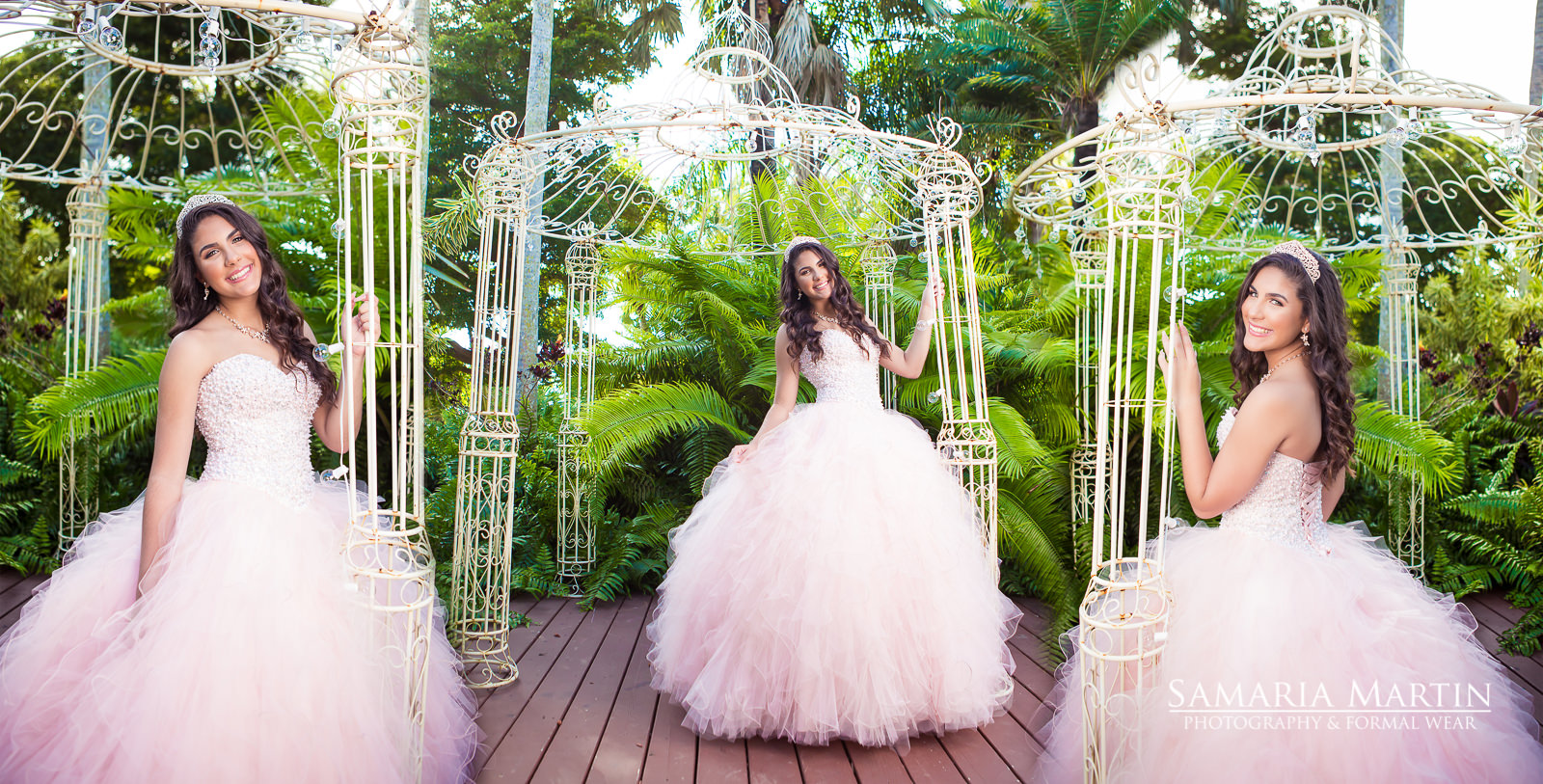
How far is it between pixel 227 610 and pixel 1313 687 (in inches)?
99.3

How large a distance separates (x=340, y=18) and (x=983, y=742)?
2.92 m

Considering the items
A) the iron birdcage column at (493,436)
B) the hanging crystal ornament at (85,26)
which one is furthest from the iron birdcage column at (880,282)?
the hanging crystal ornament at (85,26)

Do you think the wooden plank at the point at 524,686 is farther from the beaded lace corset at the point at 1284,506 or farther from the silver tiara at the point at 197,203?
the beaded lace corset at the point at 1284,506

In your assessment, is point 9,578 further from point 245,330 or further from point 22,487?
point 245,330

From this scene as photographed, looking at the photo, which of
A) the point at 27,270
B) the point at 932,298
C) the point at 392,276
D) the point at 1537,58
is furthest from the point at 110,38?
the point at 1537,58

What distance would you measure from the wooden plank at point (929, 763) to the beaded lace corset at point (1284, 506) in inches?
47.8

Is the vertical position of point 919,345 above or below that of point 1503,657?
above

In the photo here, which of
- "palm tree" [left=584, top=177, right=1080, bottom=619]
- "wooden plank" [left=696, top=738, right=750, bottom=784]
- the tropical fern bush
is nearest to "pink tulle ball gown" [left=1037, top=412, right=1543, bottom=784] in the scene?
"wooden plank" [left=696, top=738, right=750, bottom=784]

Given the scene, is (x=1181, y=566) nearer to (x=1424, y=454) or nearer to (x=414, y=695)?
(x=414, y=695)

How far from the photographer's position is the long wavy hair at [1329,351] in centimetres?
232

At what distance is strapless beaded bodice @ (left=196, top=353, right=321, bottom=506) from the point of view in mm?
2445

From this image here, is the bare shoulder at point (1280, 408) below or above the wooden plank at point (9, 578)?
above

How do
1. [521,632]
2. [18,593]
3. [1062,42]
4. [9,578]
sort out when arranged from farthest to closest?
[1062,42] → [9,578] → [18,593] → [521,632]

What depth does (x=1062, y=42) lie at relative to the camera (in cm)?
989
